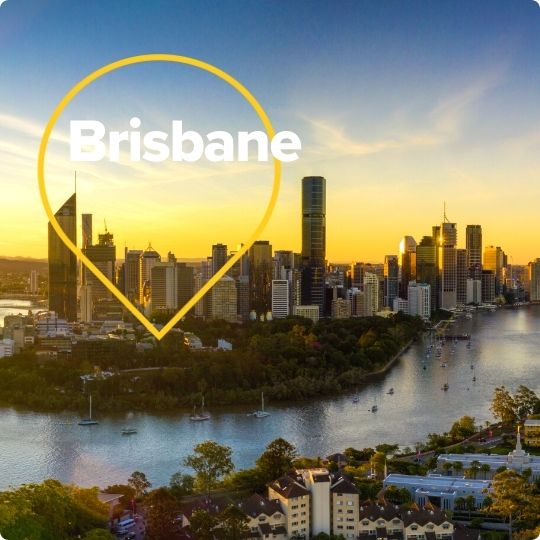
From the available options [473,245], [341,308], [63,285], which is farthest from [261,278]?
[473,245]

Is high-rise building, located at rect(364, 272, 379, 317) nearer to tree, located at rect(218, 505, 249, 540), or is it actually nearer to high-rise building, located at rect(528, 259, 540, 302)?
high-rise building, located at rect(528, 259, 540, 302)

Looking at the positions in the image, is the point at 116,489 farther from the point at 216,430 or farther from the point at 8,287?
the point at 8,287

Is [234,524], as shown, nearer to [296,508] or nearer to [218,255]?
[296,508]

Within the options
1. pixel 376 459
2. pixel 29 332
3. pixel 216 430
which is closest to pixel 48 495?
A: pixel 376 459

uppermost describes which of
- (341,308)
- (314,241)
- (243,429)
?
(314,241)

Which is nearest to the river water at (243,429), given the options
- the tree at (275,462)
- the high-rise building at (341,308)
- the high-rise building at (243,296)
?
the tree at (275,462)

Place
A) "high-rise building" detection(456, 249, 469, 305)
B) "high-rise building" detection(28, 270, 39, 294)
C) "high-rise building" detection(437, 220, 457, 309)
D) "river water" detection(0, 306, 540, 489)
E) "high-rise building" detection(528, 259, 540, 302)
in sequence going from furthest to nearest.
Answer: "high-rise building" detection(528, 259, 540, 302) < "high-rise building" detection(456, 249, 469, 305) < "high-rise building" detection(437, 220, 457, 309) < "high-rise building" detection(28, 270, 39, 294) < "river water" detection(0, 306, 540, 489)

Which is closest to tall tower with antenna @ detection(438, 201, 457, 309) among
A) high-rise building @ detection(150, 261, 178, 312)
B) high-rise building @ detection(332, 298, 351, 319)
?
high-rise building @ detection(332, 298, 351, 319)
